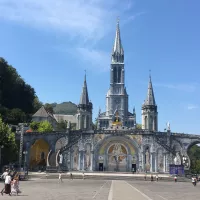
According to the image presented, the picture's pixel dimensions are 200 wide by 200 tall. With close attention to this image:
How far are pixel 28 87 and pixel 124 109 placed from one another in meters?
34.8

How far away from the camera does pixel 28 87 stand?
79750mm

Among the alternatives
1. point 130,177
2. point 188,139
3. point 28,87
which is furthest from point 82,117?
point 130,177

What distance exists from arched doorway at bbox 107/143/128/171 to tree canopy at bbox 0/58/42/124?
21.6 metres

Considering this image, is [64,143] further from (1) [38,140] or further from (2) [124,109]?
(2) [124,109]

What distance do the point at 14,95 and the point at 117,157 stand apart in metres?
31.3

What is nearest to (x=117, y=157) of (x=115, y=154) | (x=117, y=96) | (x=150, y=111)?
(x=115, y=154)

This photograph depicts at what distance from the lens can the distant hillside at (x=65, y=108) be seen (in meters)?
130

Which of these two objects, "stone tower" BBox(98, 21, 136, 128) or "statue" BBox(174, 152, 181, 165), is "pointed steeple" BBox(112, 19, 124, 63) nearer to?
"stone tower" BBox(98, 21, 136, 128)

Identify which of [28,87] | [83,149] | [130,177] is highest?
[28,87]

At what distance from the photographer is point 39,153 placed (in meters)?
63.6

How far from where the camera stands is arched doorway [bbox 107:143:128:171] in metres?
58.1

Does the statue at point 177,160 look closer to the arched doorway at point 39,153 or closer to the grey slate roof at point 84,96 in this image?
the arched doorway at point 39,153

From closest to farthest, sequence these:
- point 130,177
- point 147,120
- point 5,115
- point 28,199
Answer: point 28,199 < point 130,177 < point 5,115 < point 147,120

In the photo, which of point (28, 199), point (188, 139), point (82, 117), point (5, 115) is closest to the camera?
point (28, 199)
